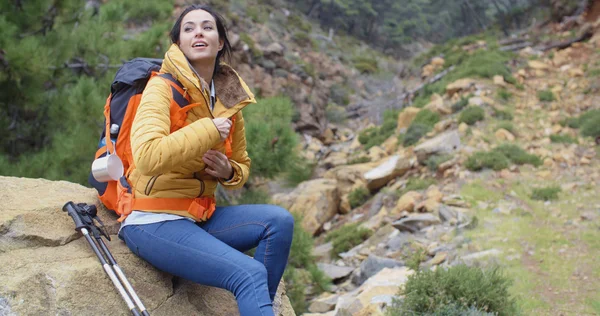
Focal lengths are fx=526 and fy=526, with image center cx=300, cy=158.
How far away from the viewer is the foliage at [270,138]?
5.14 metres

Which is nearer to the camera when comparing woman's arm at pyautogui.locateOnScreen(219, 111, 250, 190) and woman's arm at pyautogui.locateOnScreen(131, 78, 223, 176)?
woman's arm at pyautogui.locateOnScreen(131, 78, 223, 176)

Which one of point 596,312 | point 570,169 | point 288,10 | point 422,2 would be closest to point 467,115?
point 570,169

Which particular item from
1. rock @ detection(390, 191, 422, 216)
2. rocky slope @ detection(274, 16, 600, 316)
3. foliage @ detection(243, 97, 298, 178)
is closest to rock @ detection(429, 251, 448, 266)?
rocky slope @ detection(274, 16, 600, 316)

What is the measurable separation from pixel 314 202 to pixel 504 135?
13.1ft

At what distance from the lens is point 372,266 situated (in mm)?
6277

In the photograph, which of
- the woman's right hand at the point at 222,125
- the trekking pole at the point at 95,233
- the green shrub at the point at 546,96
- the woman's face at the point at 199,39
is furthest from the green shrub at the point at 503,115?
the trekking pole at the point at 95,233

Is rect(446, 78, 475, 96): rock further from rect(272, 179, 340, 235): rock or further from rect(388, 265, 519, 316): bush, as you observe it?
rect(388, 265, 519, 316): bush

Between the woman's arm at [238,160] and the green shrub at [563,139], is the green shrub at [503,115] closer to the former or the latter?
the green shrub at [563,139]

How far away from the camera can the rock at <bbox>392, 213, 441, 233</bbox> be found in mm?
7350

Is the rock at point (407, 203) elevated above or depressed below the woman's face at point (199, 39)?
below

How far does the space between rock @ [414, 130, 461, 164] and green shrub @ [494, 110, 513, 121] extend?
1.49 m

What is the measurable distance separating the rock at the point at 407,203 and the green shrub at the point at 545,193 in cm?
173

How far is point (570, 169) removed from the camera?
881 centimetres

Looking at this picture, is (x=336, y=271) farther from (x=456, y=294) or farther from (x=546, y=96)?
(x=546, y=96)
